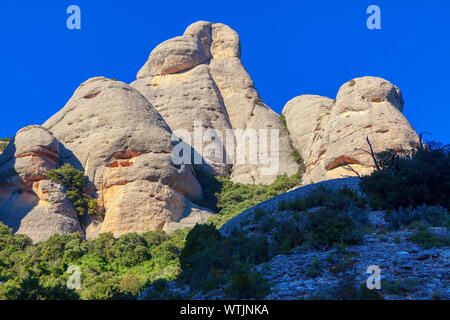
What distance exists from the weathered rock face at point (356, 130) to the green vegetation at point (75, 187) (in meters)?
18.9

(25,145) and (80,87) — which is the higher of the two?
(80,87)

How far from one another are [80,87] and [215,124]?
1565 cm

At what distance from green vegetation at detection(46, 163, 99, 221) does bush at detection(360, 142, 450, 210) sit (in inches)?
791

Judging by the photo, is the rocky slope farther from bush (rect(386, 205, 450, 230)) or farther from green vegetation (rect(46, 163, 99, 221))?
bush (rect(386, 205, 450, 230))

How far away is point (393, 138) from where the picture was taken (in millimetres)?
29719

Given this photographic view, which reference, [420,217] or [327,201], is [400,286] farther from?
[327,201]

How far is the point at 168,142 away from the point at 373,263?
23359mm

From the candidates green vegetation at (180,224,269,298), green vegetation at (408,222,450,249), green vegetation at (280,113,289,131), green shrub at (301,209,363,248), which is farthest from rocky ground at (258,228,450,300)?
green vegetation at (280,113,289,131)

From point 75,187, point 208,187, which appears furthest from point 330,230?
point 208,187

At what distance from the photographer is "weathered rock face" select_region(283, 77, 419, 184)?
97.8ft

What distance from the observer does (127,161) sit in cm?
2816
